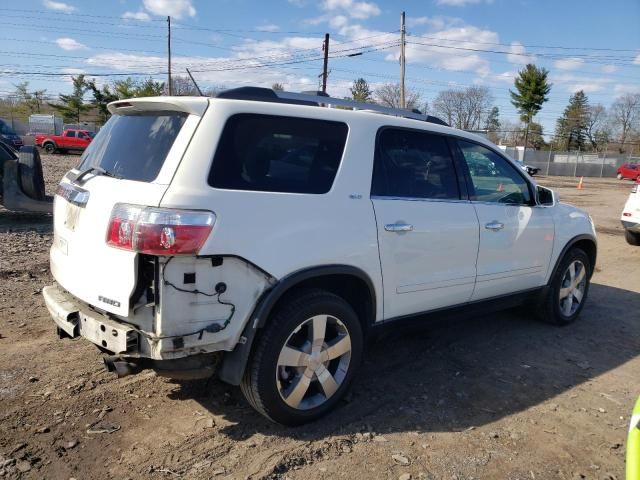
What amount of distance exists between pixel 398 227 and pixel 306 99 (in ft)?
3.56

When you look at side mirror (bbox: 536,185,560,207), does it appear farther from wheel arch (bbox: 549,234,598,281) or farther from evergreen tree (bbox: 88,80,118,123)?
evergreen tree (bbox: 88,80,118,123)

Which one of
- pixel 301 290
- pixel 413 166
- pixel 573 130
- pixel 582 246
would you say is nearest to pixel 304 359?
pixel 301 290

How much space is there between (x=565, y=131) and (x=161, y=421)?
83.0m

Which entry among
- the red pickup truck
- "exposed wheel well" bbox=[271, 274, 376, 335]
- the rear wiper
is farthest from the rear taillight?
→ the red pickup truck

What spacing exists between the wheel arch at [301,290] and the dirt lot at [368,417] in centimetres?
50

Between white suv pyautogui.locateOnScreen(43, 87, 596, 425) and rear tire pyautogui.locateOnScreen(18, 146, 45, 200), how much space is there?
4552 mm

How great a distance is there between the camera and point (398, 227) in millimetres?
3361

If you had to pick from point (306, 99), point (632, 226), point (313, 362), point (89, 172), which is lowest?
point (313, 362)

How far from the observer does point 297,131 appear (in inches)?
121

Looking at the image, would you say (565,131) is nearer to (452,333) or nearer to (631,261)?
(631,261)

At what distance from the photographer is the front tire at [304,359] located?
9.48 feet

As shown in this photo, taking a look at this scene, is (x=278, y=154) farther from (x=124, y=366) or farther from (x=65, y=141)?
(x=65, y=141)

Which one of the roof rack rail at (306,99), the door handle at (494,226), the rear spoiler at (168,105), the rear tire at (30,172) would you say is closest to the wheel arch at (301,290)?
the rear spoiler at (168,105)

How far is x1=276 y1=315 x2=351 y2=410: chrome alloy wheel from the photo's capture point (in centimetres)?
303
